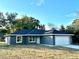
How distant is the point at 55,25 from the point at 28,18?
36.7 feet

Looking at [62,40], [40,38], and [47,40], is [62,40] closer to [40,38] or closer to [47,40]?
[47,40]

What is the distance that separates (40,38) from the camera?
42.8 m

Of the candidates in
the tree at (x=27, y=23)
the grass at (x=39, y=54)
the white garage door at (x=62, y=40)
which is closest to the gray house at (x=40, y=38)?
the white garage door at (x=62, y=40)

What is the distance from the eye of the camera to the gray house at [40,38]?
38625 millimetres

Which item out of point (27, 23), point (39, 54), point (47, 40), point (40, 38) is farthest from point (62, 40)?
point (27, 23)

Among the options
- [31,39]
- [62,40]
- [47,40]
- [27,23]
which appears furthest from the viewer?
[27,23]

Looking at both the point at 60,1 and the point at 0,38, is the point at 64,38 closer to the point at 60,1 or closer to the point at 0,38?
the point at 60,1

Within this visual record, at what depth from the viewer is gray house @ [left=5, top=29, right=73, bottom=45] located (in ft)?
127

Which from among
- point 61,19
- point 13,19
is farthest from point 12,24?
point 61,19

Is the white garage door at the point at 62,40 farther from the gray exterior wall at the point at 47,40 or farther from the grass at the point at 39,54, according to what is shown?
the grass at the point at 39,54

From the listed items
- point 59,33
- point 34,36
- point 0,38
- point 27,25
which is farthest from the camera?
point 0,38

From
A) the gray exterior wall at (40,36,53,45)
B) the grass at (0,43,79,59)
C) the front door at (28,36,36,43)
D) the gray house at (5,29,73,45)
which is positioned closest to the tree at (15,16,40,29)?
the gray exterior wall at (40,36,53,45)

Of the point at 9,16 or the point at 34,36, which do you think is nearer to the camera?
the point at 34,36

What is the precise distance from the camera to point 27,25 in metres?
61.1
